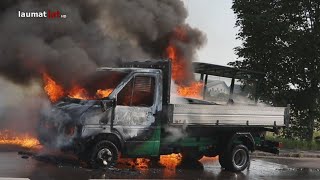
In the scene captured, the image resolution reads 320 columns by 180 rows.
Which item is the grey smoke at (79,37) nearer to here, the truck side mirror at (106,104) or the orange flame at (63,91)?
the orange flame at (63,91)

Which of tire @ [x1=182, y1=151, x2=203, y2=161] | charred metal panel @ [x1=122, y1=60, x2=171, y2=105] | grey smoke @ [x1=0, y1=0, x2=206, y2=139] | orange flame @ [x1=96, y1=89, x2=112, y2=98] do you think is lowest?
tire @ [x1=182, y1=151, x2=203, y2=161]

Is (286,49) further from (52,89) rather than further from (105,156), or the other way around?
(105,156)

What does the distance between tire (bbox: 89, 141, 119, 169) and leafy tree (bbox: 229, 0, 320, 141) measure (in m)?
10.1

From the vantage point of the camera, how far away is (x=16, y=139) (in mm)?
14195

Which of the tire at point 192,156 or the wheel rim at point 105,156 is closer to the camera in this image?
the wheel rim at point 105,156

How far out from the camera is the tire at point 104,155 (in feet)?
31.8

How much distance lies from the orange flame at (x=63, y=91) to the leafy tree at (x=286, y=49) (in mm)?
9899

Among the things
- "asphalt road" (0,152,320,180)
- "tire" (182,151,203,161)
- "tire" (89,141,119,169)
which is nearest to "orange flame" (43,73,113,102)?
"tire" (89,141,119,169)

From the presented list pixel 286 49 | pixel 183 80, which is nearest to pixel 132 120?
pixel 183 80

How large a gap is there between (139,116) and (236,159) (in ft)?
9.98

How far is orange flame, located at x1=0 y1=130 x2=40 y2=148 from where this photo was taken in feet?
42.8

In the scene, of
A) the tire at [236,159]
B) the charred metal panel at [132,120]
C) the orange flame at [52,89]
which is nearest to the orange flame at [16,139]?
the orange flame at [52,89]

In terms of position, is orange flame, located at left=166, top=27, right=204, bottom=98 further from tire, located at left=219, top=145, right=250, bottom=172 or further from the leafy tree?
the leafy tree

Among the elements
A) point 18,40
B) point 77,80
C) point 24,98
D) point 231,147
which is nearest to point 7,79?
point 18,40
